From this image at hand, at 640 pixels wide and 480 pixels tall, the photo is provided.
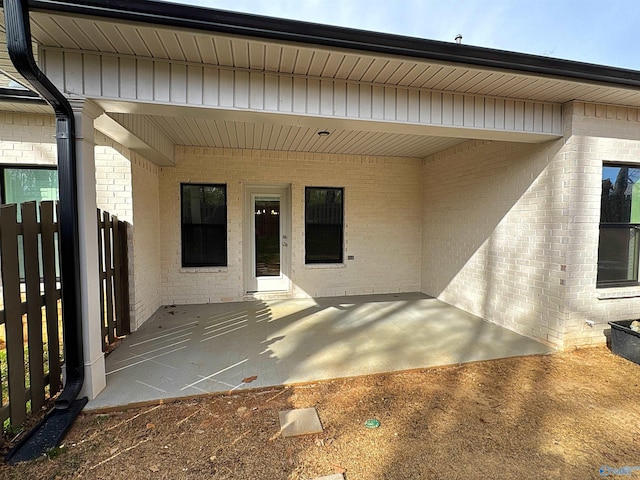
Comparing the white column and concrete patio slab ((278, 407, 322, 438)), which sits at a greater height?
the white column

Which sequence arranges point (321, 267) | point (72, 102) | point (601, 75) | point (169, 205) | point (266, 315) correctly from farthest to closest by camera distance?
point (321, 267) → point (169, 205) → point (266, 315) → point (601, 75) → point (72, 102)

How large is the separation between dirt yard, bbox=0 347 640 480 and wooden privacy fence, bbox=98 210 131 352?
4.90 feet

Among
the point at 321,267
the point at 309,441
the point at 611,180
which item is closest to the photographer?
the point at 309,441

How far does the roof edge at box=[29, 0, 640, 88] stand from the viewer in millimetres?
2010

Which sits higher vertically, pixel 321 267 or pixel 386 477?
pixel 321 267

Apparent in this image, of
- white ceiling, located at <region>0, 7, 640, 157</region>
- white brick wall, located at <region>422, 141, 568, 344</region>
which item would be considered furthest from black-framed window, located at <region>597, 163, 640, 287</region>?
white ceiling, located at <region>0, 7, 640, 157</region>

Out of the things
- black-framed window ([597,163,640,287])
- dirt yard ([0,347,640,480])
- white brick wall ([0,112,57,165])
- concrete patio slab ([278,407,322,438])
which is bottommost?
dirt yard ([0,347,640,480])

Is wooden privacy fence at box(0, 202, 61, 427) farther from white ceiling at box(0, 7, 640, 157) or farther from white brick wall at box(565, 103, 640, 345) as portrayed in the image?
white brick wall at box(565, 103, 640, 345)

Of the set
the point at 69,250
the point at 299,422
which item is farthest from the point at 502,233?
the point at 69,250

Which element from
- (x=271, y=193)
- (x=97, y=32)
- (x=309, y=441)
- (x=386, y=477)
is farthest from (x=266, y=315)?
(x=97, y=32)

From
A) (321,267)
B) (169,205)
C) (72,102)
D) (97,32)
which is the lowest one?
(321,267)

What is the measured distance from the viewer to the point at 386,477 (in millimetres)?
1828

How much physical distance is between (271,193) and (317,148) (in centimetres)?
130

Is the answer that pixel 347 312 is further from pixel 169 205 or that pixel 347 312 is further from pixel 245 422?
pixel 169 205
